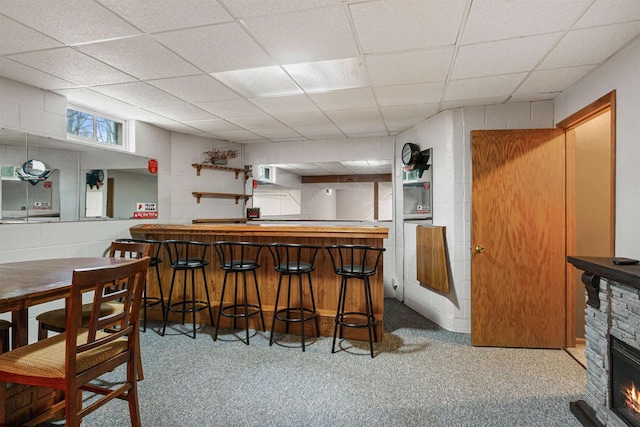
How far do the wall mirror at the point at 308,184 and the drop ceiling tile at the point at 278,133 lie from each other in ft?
2.06

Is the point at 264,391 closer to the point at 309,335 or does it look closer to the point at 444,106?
the point at 309,335

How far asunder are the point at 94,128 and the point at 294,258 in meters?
2.79

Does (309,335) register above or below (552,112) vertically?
below

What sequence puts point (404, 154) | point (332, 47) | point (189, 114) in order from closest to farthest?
point (332, 47), point (189, 114), point (404, 154)

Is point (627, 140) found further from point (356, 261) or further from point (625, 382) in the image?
point (356, 261)

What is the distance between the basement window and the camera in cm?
352

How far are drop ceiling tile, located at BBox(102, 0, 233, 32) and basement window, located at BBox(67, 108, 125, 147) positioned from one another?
2.15 m

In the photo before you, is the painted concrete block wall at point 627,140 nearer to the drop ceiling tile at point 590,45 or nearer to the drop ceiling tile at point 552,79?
the drop ceiling tile at point 590,45

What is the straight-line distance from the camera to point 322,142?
5.37m

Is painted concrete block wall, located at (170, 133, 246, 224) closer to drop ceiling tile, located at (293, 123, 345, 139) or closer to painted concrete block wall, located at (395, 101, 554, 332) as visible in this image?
drop ceiling tile, located at (293, 123, 345, 139)

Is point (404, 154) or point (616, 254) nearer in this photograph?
point (616, 254)

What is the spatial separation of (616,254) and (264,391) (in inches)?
107

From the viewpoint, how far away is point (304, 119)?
163 inches

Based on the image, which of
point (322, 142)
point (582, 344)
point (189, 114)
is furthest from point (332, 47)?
point (582, 344)
